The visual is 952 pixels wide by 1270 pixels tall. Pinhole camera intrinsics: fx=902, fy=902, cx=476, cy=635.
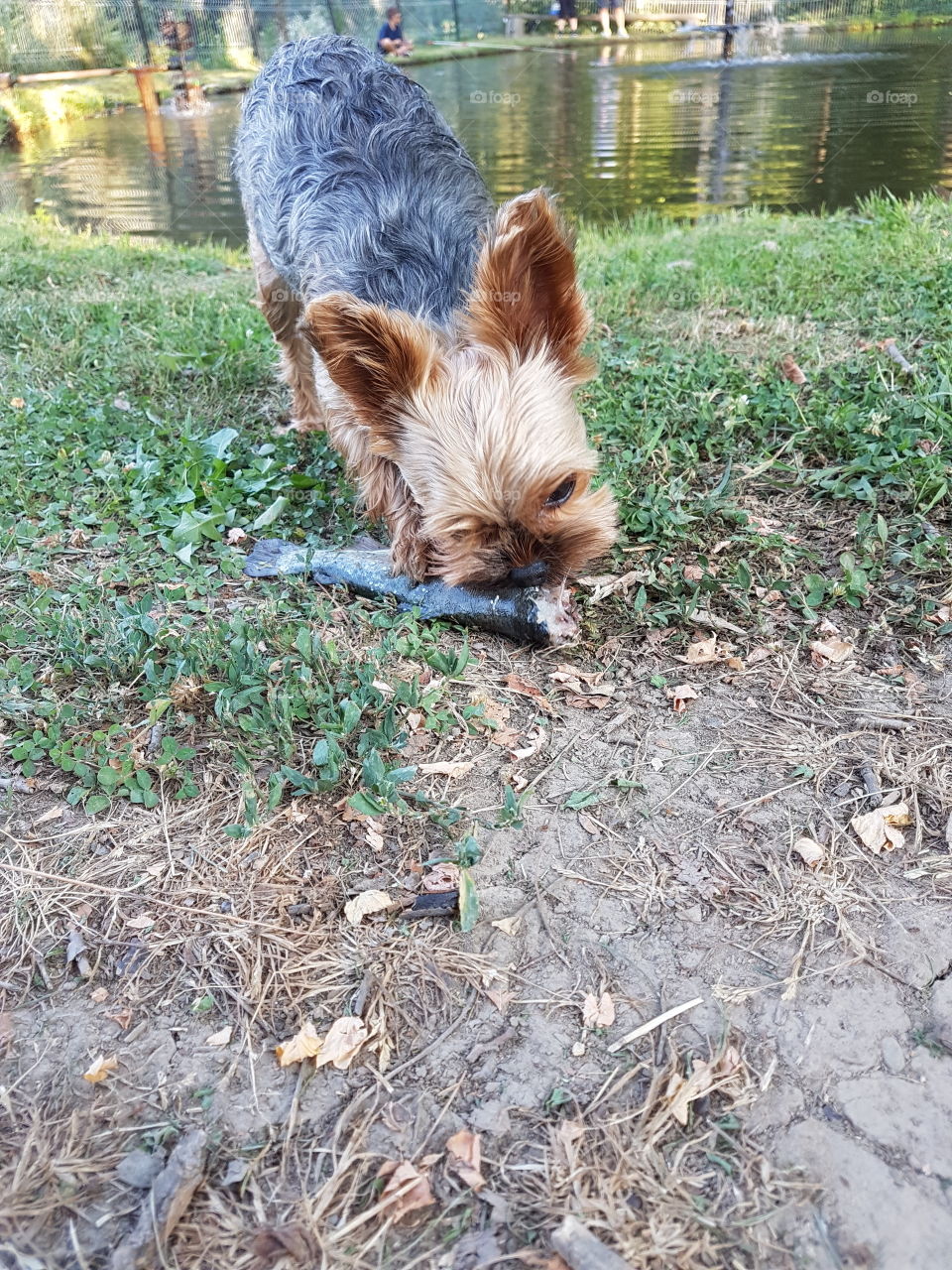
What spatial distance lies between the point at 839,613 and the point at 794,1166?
219 cm

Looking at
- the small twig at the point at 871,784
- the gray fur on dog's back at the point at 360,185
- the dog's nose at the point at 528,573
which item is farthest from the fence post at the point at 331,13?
the small twig at the point at 871,784

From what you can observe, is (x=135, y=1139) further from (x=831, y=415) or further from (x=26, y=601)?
(x=831, y=415)

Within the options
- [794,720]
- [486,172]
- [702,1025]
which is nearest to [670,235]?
[486,172]

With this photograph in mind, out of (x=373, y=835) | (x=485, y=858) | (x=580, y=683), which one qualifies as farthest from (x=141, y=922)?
(x=580, y=683)

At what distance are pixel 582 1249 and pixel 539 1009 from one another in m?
0.57

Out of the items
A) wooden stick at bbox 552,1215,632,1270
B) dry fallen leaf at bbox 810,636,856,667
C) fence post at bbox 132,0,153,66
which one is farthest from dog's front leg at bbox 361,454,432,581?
fence post at bbox 132,0,153,66

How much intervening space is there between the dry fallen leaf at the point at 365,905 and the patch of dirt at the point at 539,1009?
2 cm

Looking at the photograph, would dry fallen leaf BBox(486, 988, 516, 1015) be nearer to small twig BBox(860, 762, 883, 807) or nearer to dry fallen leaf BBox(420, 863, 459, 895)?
dry fallen leaf BBox(420, 863, 459, 895)

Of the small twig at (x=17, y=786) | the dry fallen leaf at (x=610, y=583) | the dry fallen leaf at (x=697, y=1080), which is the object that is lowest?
the dry fallen leaf at (x=697, y=1080)

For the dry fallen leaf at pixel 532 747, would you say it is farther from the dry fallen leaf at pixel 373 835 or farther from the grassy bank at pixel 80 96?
the grassy bank at pixel 80 96

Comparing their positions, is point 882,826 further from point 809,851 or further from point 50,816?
point 50,816

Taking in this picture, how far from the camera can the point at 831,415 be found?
177 inches

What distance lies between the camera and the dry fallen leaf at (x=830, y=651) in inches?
132

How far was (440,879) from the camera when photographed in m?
2.59
